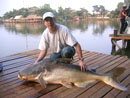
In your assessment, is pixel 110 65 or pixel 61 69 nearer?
pixel 61 69

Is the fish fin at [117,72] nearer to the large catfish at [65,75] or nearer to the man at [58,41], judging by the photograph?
the large catfish at [65,75]

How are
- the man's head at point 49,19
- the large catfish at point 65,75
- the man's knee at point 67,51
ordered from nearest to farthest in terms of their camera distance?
the large catfish at point 65,75, the man's head at point 49,19, the man's knee at point 67,51

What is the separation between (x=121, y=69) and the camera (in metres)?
2.39

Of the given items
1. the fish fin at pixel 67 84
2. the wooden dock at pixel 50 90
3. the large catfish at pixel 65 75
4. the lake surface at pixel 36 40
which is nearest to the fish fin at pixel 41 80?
the large catfish at pixel 65 75

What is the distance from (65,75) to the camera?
2.41 m

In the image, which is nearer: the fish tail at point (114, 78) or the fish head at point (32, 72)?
the fish tail at point (114, 78)

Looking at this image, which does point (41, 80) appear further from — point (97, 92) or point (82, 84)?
point (97, 92)

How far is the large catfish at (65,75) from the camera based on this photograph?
2385 millimetres

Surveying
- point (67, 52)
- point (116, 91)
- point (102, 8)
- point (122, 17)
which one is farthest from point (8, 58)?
point (102, 8)

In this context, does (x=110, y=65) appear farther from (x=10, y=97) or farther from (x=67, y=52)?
(x=10, y=97)

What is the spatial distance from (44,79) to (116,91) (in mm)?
1172

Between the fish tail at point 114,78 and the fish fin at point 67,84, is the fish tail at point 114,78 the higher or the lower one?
the higher one

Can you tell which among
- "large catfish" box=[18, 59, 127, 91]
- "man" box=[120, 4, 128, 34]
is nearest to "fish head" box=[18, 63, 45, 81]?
"large catfish" box=[18, 59, 127, 91]

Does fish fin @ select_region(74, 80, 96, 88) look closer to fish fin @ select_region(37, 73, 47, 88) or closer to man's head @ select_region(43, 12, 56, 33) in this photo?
fish fin @ select_region(37, 73, 47, 88)
